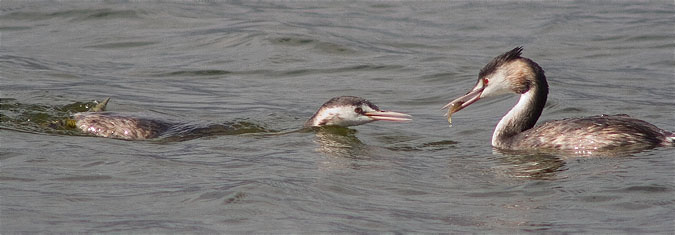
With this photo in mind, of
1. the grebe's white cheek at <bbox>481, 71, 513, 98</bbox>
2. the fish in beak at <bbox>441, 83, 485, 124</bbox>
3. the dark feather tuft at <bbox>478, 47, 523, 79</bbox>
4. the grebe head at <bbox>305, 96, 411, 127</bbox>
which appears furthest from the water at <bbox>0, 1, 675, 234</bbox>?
the dark feather tuft at <bbox>478, 47, 523, 79</bbox>

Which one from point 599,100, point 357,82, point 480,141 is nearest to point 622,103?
point 599,100

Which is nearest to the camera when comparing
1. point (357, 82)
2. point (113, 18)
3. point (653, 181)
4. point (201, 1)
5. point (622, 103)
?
point (653, 181)

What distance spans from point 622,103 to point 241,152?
4.44m

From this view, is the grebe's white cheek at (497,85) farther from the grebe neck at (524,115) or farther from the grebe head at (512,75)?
the grebe neck at (524,115)

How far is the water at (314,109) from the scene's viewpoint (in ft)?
22.6

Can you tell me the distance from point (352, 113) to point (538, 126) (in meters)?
1.65

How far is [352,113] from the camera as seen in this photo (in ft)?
32.1

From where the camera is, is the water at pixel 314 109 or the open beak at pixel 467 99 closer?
the water at pixel 314 109

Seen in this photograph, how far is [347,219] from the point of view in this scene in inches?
265

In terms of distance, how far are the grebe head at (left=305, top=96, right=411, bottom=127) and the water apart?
0.17 m

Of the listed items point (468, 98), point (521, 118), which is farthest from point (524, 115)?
point (468, 98)

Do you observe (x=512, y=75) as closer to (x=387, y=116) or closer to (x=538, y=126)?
(x=538, y=126)

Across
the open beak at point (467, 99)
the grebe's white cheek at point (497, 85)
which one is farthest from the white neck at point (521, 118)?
the open beak at point (467, 99)

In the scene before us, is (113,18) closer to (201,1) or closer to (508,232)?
(201,1)
